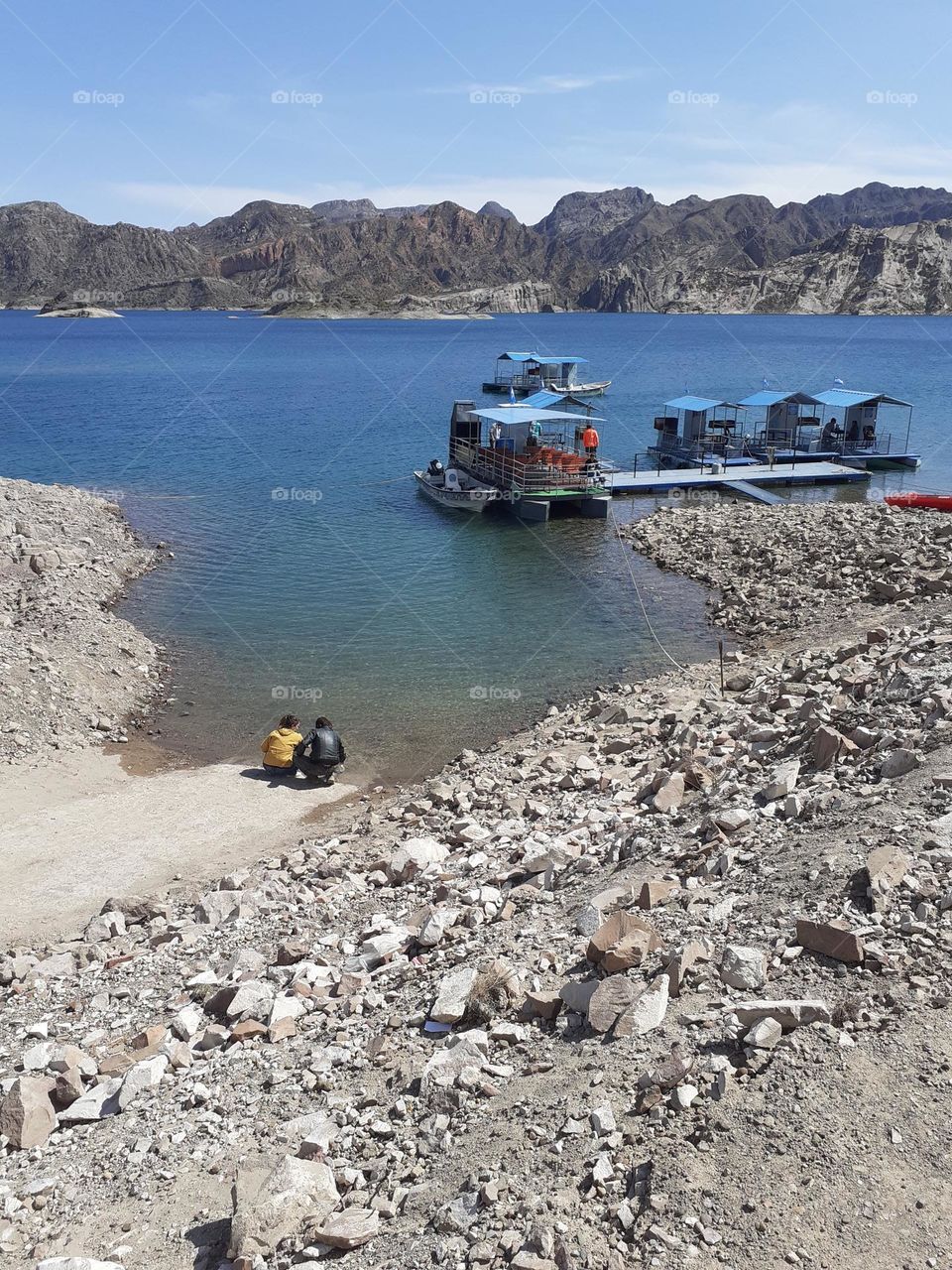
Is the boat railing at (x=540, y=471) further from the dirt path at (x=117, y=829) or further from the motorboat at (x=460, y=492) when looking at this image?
the dirt path at (x=117, y=829)

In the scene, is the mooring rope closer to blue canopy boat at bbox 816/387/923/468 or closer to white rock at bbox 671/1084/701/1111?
blue canopy boat at bbox 816/387/923/468

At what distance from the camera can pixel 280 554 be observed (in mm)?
Answer: 31047

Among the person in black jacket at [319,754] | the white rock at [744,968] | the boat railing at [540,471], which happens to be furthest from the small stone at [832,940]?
the boat railing at [540,471]

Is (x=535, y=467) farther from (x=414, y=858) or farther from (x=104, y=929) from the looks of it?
(x=104, y=929)

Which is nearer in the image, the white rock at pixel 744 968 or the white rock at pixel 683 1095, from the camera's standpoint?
the white rock at pixel 683 1095

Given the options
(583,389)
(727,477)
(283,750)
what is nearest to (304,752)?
(283,750)

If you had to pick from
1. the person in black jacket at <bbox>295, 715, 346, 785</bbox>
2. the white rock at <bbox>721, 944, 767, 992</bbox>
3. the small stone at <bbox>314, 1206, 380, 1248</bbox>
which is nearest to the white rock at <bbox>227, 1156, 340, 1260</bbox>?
the small stone at <bbox>314, 1206, 380, 1248</bbox>

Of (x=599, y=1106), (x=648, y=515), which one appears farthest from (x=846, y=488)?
(x=599, y=1106)

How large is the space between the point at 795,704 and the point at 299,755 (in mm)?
6731

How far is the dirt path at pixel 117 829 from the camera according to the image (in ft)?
38.5

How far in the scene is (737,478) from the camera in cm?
4081

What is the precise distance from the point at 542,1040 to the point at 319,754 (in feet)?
27.8

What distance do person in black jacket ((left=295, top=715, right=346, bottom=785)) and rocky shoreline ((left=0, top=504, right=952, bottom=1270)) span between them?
9.61 feet

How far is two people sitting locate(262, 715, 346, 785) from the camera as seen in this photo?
15.1 m
